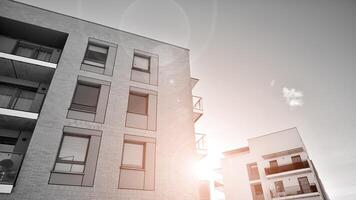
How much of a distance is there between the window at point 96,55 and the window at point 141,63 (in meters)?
1.74

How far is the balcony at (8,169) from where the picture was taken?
7.28 m

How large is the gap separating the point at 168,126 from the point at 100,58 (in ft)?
18.6

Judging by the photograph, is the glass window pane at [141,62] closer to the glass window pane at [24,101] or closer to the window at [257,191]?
the glass window pane at [24,101]

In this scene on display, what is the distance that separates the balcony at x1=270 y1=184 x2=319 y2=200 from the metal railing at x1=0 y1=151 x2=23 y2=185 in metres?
27.1

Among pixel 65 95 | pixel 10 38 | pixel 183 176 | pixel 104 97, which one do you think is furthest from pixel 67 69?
pixel 183 176

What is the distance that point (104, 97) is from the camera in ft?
34.9

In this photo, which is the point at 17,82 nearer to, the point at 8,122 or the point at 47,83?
the point at 47,83

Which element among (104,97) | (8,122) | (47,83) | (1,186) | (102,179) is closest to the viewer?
(1,186)

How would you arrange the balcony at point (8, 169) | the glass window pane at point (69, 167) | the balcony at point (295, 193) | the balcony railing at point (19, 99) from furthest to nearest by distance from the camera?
the balcony at point (295, 193) < the balcony railing at point (19, 99) < the glass window pane at point (69, 167) < the balcony at point (8, 169)

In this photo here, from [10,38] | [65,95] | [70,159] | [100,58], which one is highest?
[10,38]

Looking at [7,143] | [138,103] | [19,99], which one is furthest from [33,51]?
[138,103]

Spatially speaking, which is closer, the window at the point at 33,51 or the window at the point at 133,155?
the window at the point at 133,155

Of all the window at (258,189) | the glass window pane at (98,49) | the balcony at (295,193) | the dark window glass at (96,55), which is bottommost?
the balcony at (295,193)

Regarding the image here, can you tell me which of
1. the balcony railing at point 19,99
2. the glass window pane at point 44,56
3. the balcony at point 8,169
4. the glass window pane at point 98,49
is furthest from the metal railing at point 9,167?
the glass window pane at point 98,49
